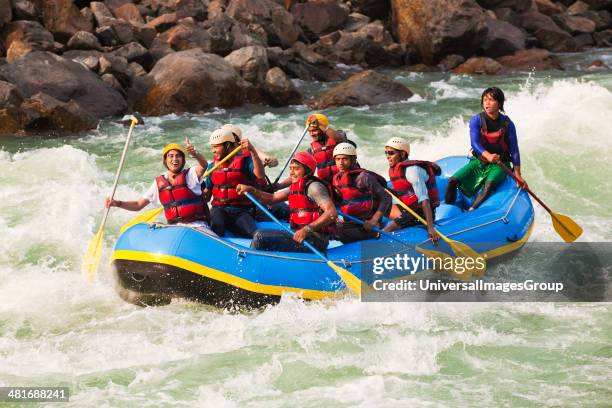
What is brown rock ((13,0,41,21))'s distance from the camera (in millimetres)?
16469

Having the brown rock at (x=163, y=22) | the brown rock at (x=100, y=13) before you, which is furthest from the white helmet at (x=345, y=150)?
the brown rock at (x=163, y=22)

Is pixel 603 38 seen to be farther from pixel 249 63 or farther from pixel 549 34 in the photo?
pixel 249 63

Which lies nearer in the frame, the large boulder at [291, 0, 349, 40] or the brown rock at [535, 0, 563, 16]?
the large boulder at [291, 0, 349, 40]

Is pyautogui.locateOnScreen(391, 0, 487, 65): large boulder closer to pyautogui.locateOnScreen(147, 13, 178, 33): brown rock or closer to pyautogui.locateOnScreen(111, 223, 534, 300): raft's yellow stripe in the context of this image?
pyautogui.locateOnScreen(147, 13, 178, 33): brown rock

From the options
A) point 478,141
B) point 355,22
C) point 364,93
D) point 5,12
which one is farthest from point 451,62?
point 478,141

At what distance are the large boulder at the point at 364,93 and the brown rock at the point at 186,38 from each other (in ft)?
9.52

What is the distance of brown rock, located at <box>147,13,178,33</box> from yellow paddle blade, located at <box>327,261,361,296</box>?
1259cm

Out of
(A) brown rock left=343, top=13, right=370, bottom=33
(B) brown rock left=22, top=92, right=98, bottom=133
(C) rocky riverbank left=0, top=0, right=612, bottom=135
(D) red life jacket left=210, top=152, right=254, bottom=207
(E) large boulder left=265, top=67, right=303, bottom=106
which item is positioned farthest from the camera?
(A) brown rock left=343, top=13, right=370, bottom=33

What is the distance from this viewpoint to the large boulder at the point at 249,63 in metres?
15.7

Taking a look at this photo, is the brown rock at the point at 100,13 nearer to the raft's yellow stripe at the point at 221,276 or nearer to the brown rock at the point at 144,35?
the brown rock at the point at 144,35

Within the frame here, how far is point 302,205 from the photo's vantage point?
682 centimetres

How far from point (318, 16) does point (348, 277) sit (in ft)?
52.2

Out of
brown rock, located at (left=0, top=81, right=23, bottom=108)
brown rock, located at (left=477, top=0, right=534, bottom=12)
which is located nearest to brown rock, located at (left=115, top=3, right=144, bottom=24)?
brown rock, located at (left=0, top=81, right=23, bottom=108)

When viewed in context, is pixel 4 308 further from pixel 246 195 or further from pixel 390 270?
pixel 390 270
